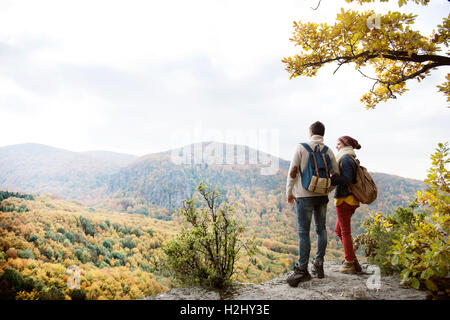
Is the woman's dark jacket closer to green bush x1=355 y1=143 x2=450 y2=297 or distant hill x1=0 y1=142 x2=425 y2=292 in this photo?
green bush x1=355 y1=143 x2=450 y2=297

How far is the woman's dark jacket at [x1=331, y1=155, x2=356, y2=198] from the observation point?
2977mm

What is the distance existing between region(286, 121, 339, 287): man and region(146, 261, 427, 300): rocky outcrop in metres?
0.21

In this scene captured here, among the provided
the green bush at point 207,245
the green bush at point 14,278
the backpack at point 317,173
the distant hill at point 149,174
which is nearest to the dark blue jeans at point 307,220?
the backpack at point 317,173

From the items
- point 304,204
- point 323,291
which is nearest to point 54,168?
point 304,204

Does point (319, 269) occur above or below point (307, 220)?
below

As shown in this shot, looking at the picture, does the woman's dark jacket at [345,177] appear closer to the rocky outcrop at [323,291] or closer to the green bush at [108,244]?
the rocky outcrop at [323,291]

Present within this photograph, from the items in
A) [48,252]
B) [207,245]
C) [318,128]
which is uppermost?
[318,128]

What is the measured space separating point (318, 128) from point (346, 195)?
39.6 inches

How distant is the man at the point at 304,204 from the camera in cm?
286

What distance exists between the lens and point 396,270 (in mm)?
3141

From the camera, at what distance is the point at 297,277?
2.95 meters

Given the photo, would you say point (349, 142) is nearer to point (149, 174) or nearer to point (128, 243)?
point (128, 243)
